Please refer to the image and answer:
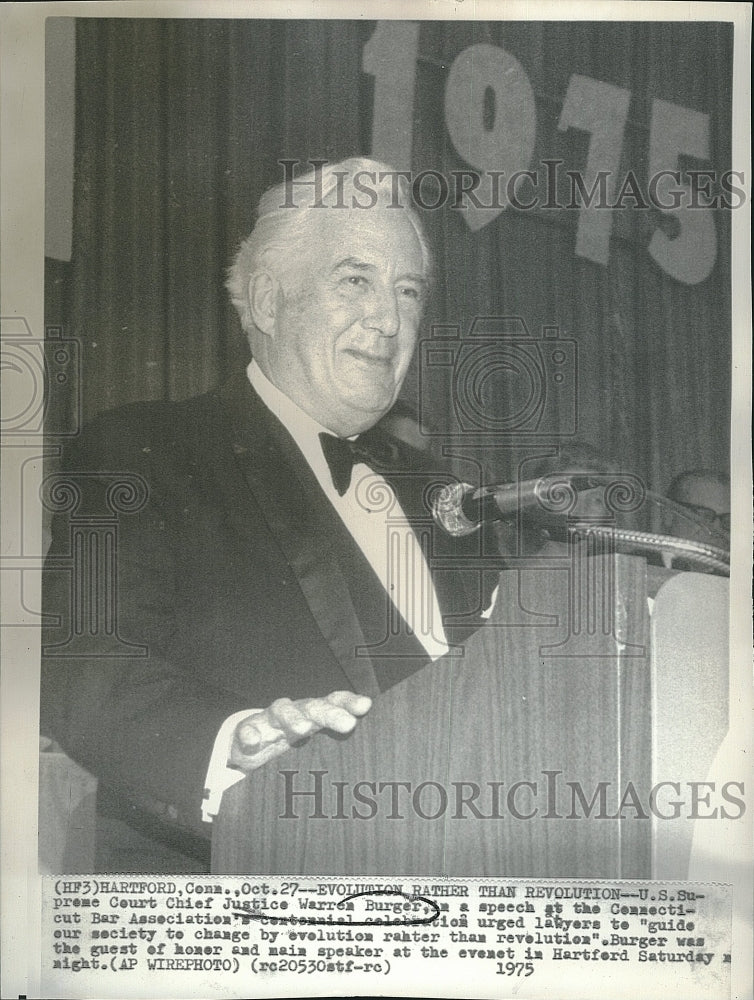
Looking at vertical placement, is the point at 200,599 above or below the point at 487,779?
above

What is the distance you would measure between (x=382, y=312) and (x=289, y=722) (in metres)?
0.95

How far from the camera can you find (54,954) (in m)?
2.25

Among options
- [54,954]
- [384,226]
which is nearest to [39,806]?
[54,954]

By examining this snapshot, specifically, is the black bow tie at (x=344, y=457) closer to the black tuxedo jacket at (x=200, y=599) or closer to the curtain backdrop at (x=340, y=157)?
the black tuxedo jacket at (x=200, y=599)

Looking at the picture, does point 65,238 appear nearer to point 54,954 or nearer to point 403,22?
point 403,22

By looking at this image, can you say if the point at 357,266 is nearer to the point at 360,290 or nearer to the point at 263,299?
the point at 360,290

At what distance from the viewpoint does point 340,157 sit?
7.54ft

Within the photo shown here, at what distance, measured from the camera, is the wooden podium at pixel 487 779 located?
2242 mm

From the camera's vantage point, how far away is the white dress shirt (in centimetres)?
225
